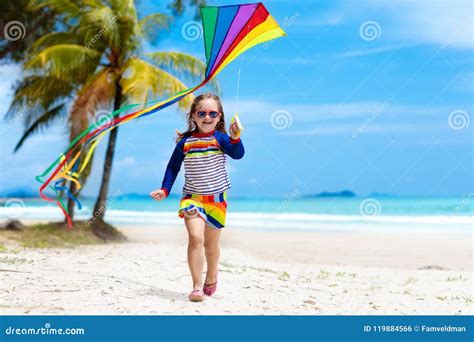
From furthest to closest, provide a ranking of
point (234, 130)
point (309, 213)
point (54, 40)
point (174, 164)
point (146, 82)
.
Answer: point (309, 213), point (54, 40), point (146, 82), point (174, 164), point (234, 130)

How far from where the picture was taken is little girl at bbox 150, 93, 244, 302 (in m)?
4.96

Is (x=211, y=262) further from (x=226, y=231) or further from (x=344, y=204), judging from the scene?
(x=344, y=204)

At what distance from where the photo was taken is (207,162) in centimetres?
499

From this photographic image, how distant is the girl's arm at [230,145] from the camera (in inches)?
193

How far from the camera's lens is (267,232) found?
19438 millimetres

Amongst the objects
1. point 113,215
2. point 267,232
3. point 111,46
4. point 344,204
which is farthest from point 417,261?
point 344,204

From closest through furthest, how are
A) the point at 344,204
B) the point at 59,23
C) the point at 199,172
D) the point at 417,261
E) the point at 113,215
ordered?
the point at 199,172, the point at 417,261, the point at 59,23, the point at 113,215, the point at 344,204

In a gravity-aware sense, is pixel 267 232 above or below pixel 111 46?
below

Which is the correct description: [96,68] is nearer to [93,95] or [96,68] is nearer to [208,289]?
[93,95]

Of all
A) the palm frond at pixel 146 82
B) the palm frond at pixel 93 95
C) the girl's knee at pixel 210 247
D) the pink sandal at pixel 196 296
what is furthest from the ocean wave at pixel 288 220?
the pink sandal at pixel 196 296

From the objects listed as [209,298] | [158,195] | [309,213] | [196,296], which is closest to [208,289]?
[209,298]

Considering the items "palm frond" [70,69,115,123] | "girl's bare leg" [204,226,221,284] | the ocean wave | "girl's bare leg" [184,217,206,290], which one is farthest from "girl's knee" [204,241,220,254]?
the ocean wave

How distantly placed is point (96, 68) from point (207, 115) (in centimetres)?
927

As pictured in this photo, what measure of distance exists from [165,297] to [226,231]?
14366 millimetres
